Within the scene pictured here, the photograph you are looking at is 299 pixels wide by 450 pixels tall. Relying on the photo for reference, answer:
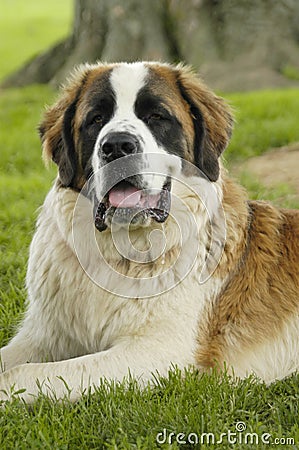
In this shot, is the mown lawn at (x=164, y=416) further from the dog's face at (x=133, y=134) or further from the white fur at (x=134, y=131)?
the white fur at (x=134, y=131)

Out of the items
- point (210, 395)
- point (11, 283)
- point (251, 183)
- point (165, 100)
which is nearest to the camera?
point (210, 395)

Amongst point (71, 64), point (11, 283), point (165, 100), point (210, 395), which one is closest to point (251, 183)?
point (11, 283)

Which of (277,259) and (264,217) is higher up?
(264,217)

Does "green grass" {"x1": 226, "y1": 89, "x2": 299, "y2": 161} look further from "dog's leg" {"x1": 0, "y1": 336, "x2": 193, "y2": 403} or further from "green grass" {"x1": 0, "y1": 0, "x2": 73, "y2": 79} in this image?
"green grass" {"x1": 0, "y1": 0, "x2": 73, "y2": 79}

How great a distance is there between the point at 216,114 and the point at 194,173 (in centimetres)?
40

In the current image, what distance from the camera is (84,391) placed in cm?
363

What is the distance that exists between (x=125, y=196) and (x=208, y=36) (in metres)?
8.60

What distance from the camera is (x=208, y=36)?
11875 millimetres

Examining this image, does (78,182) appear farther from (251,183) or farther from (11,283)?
(251,183)

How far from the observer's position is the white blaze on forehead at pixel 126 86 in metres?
3.93

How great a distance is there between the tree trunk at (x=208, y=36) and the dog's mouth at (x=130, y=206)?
775 centimetres

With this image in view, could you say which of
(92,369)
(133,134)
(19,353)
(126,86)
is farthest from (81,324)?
(126,86)

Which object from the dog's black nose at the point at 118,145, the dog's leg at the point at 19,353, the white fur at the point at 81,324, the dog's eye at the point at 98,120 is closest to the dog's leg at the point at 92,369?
the white fur at the point at 81,324

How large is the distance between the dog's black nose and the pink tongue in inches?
7.8
